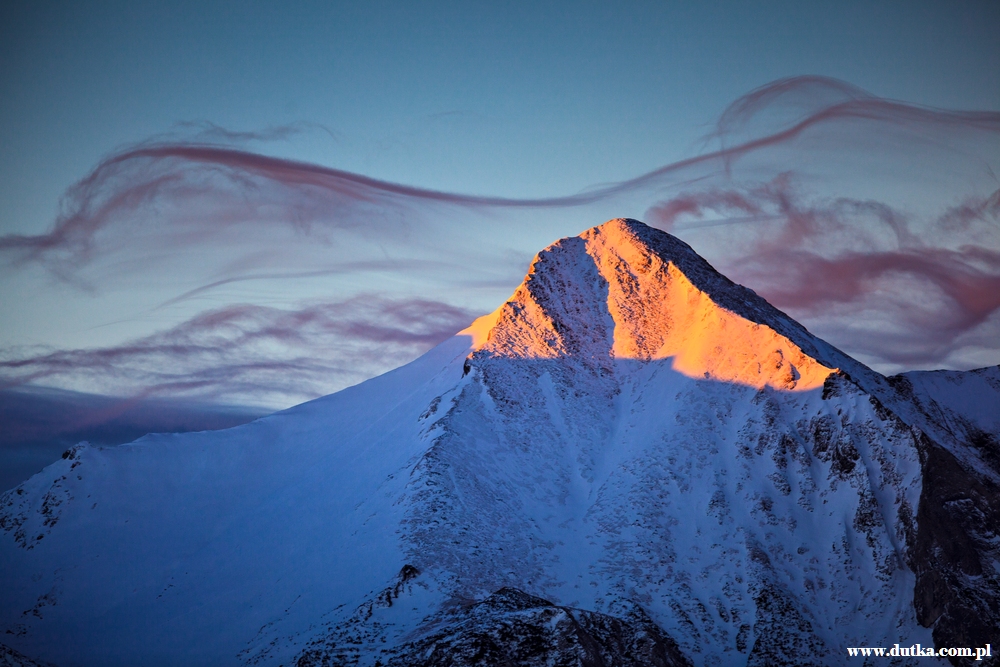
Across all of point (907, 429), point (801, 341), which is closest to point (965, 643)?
point (907, 429)

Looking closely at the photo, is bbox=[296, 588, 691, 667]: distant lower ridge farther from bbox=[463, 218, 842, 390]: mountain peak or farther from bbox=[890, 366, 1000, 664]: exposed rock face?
bbox=[463, 218, 842, 390]: mountain peak

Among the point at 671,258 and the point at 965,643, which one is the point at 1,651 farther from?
the point at 671,258

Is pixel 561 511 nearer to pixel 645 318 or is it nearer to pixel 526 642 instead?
pixel 526 642

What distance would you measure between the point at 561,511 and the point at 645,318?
115ft

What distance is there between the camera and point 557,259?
126562 mm

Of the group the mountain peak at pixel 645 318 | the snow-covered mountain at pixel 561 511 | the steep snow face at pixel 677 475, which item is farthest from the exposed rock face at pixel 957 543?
the mountain peak at pixel 645 318

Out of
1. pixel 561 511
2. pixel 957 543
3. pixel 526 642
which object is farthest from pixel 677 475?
pixel 526 642

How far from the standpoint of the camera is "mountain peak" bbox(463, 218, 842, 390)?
348ft

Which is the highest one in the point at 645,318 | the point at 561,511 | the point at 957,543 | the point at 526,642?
the point at 645,318

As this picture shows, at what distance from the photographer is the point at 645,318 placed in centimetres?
11806

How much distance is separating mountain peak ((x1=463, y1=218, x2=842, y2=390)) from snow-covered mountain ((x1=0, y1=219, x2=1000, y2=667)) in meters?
→ 0.39

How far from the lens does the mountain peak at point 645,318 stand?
348 ft

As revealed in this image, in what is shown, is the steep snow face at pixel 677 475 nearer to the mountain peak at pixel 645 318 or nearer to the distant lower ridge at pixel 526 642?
the mountain peak at pixel 645 318

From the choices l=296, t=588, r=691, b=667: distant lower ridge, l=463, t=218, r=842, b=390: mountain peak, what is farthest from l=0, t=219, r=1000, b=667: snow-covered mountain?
l=463, t=218, r=842, b=390: mountain peak
